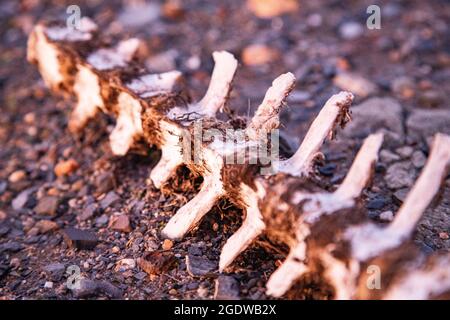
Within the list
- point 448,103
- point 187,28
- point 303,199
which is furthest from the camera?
point 187,28

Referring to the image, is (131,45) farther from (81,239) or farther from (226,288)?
(226,288)

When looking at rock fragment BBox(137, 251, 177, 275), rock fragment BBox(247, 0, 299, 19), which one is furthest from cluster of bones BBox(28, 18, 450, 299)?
rock fragment BBox(247, 0, 299, 19)

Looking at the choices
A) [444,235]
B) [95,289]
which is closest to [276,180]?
[95,289]

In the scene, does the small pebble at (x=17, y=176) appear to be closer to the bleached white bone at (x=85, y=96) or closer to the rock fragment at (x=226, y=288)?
the bleached white bone at (x=85, y=96)

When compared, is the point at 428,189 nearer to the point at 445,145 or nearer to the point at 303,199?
the point at 445,145

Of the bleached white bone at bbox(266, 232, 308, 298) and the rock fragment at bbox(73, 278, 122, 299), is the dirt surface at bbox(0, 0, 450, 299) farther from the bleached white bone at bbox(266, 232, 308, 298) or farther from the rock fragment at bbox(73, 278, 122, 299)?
the bleached white bone at bbox(266, 232, 308, 298)

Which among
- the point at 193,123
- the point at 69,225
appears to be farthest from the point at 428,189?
the point at 69,225

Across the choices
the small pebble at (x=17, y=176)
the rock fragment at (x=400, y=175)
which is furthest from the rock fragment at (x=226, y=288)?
the small pebble at (x=17, y=176)
